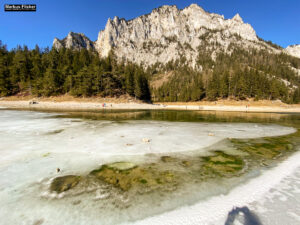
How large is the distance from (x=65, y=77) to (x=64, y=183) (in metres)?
68.6

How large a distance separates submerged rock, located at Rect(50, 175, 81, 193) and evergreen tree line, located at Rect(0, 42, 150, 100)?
56197 mm

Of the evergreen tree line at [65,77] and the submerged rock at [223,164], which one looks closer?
the submerged rock at [223,164]

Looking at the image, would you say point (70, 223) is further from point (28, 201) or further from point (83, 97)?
point (83, 97)

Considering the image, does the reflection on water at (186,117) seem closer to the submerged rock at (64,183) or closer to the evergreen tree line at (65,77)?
the submerged rock at (64,183)

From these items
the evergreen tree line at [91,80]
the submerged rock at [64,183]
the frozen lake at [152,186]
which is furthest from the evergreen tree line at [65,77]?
the submerged rock at [64,183]

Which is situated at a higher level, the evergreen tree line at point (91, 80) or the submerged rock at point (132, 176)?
the evergreen tree line at point (91, 80)

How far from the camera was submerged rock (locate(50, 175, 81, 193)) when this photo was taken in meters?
4.14

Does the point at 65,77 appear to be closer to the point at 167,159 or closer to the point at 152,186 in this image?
the point at 167,159

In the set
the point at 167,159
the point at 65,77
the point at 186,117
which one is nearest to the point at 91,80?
the point at 65,77

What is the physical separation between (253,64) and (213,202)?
177 meters

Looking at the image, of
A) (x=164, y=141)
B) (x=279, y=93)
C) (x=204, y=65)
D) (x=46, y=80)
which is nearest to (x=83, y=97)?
(x=46, y=80)

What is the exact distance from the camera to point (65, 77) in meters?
60.3

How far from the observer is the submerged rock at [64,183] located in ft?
13.6

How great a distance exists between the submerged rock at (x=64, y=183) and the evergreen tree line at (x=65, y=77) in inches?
2212
